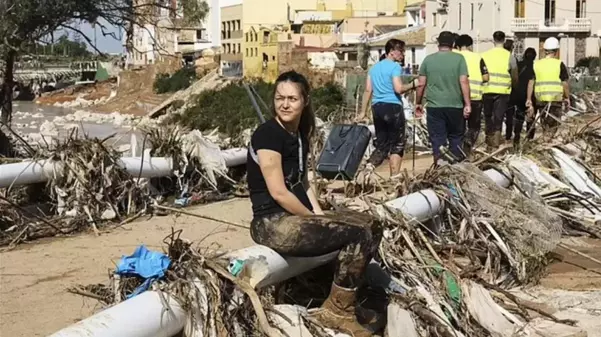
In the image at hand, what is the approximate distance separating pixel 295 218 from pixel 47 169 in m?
3.92

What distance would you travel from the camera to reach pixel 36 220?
8023mm

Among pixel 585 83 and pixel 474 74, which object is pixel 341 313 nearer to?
pixel 474 74

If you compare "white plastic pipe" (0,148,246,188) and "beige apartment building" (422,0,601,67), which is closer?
"white plastic pipe" (0,148,246,188)

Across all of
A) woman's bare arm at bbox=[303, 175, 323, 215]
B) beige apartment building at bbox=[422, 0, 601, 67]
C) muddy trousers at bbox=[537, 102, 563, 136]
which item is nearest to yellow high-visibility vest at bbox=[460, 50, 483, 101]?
muddy trousers at bbox=[537, 102, 563, 136]

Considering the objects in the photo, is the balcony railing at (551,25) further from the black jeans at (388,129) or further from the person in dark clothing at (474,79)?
the black jeans at (388,129)

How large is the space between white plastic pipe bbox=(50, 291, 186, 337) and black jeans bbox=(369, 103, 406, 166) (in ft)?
19.5

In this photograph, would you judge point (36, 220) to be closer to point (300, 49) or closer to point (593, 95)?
point (593, 95)

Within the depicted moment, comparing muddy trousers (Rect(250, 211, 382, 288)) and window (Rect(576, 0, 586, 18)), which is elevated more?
window (Rect(576, 0, 586, 18))

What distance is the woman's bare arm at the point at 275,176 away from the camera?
5.01 m

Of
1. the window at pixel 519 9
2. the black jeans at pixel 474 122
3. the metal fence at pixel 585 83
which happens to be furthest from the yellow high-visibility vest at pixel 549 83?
the window at pixel 519 9

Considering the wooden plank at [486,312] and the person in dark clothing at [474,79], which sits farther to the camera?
the person in dark clothing at [474,79]

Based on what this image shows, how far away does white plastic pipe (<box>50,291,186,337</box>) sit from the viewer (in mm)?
4035

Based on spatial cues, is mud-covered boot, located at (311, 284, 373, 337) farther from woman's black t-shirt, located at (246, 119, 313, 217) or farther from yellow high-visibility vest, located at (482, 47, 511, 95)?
yellow high-visibility vest, located at (482, 47, 511, 95)

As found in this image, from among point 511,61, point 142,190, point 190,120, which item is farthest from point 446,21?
point 142,190
